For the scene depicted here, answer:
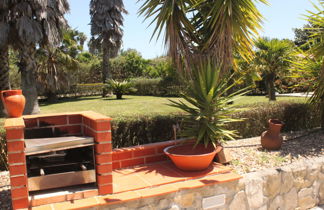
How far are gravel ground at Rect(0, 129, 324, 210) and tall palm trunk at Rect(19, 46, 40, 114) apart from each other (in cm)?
838

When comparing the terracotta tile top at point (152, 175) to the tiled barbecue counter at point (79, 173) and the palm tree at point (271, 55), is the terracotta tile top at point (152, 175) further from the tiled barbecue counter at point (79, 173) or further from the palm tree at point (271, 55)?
the palm tree at point (271, 55)

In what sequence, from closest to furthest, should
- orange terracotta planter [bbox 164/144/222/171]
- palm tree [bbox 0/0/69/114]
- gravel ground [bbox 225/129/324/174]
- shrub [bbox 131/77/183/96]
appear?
1. orange terracotta planter [bbox 164/144/222/171]
2. gravel ground [bbox 225/129/324/174]
3. palm tree [bbox 0/0/69/114]
4. shrub [bbox 131/77/183/96]

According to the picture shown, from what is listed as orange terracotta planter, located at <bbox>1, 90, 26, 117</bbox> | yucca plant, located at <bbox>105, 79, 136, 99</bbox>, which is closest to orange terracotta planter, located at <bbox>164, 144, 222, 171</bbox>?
orange terracotta planter, located at <bbox>1, 90, 26, 117</bbox>

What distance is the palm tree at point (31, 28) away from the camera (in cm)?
1028

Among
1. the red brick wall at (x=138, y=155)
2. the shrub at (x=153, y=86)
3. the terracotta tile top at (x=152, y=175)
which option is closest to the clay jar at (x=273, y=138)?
the terracotta tile top at (x=152, y=175)

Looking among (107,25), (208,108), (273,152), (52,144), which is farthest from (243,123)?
(107,25)

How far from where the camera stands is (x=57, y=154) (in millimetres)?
3525

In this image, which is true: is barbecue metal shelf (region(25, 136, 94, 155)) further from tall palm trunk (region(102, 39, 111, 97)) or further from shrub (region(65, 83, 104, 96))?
shrub (region(65, 83, 104, 96))

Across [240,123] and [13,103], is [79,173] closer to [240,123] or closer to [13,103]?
[13,103]

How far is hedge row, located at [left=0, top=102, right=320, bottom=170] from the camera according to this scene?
4.78 meters

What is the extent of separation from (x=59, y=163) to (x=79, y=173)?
356 millimetres

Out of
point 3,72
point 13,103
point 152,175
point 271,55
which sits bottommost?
point 152,175

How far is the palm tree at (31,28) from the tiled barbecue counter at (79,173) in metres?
8.02

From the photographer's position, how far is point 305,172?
413 cm
